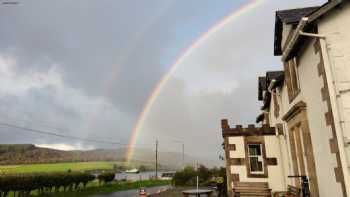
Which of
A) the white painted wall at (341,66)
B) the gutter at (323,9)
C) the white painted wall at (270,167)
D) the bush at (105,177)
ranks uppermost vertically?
the gutter at (323,9)

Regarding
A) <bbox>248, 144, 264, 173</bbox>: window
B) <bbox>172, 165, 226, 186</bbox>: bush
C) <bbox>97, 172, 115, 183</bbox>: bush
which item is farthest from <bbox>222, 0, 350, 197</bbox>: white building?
<bbox>97, 172, 115, 183</bbox>: bush

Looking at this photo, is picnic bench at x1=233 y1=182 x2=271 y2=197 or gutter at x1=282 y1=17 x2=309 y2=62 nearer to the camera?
gutter at x1=282 y1=17 x2=309 y2=62

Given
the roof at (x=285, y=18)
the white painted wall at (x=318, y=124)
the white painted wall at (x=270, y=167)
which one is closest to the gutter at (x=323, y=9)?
the white painted wall at (x=318, y=124)

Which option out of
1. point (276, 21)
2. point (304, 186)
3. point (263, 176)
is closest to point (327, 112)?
point (304, 186)

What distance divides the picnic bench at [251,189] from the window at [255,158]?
762mm

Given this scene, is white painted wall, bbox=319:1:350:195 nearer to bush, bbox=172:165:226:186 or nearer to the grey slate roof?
the grey slate roof

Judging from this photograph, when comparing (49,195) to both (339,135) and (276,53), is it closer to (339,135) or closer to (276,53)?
(276,53)

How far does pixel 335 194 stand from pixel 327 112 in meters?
2.17

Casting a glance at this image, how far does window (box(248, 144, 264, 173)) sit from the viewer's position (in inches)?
594

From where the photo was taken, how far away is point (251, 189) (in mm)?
14461

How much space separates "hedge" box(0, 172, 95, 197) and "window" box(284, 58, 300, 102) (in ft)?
72.9

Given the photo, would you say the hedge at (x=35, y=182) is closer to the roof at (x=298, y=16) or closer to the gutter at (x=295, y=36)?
the roof at (x=298, y=16)

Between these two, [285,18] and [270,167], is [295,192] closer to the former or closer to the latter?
[270,167]

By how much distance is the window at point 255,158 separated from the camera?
15097mm
